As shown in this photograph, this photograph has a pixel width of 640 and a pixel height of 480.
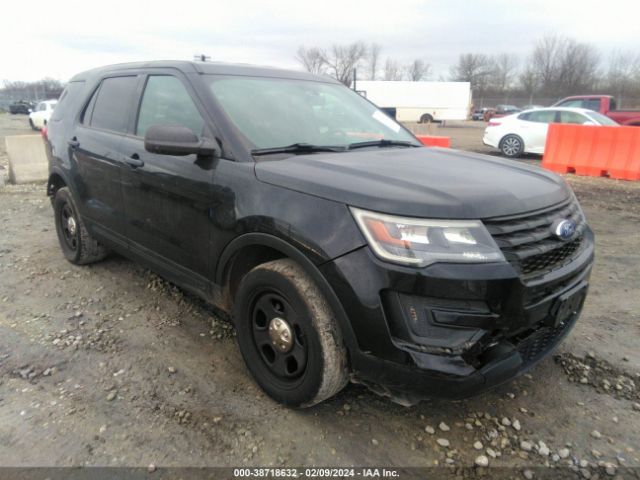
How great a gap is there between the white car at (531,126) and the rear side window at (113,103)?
36.3 feet

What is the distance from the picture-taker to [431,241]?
1925 millimetres

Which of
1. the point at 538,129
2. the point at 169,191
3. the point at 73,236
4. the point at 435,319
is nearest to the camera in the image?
the point at 435,319

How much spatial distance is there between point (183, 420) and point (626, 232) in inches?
225

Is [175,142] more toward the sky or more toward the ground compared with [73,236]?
more toward the sky

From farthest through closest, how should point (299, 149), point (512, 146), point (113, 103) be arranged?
point (512, 146), point (113, 103), point (299, 149)

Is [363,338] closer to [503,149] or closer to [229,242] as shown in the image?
→ [229,242]

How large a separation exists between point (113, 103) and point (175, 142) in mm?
1628

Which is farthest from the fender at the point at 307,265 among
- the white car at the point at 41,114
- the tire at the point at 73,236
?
the white car at the point at 41,114

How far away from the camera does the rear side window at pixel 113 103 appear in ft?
11.5

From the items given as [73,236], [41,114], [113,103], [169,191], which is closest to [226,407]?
[169,191]

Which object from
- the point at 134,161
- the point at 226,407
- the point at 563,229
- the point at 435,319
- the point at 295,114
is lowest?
the point at 226,407

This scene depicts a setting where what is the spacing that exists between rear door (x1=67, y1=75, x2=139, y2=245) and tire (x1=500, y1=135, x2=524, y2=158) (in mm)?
11393

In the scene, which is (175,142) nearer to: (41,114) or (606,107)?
(606,107)

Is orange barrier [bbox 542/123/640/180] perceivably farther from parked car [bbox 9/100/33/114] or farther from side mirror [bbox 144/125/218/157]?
parked car [bbox 9/100/33/114]
